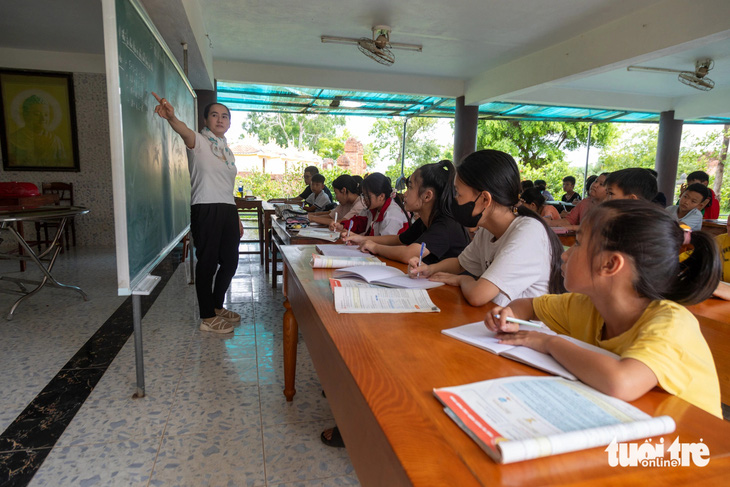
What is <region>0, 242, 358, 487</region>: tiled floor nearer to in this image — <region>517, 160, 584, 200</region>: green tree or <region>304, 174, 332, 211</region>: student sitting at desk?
<region>304, 174, 332, 211</region>: student sitting at desk

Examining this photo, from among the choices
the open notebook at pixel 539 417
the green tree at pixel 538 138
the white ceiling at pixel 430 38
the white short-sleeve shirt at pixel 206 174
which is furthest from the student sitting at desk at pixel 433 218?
the green tree at pixel 538 138

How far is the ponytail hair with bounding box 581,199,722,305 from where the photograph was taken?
2.61ft

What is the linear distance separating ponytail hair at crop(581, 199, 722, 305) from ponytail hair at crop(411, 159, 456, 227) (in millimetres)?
1125

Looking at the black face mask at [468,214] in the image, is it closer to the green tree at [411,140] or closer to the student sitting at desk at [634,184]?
the student sitting at desk at [634,184]

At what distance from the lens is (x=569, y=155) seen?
1330cm

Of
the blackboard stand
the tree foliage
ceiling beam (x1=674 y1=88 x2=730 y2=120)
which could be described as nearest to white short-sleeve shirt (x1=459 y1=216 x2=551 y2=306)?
the blackboard stand

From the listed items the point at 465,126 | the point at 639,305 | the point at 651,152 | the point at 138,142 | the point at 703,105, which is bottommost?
the point at 639,305

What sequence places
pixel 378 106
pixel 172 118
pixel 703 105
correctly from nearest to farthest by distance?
pixel 172 118 → pixel 703 105 → pixel 378 106

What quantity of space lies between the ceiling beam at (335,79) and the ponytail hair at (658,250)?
6.41 metres

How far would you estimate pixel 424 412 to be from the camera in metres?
0.64

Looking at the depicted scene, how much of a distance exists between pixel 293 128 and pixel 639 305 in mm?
16158

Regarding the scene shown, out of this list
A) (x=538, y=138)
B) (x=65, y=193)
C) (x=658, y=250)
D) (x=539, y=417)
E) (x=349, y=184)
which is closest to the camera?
(x=539, y=417)

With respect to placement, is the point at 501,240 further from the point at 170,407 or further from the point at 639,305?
the point at 170,407

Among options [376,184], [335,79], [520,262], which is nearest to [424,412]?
[520,262]
